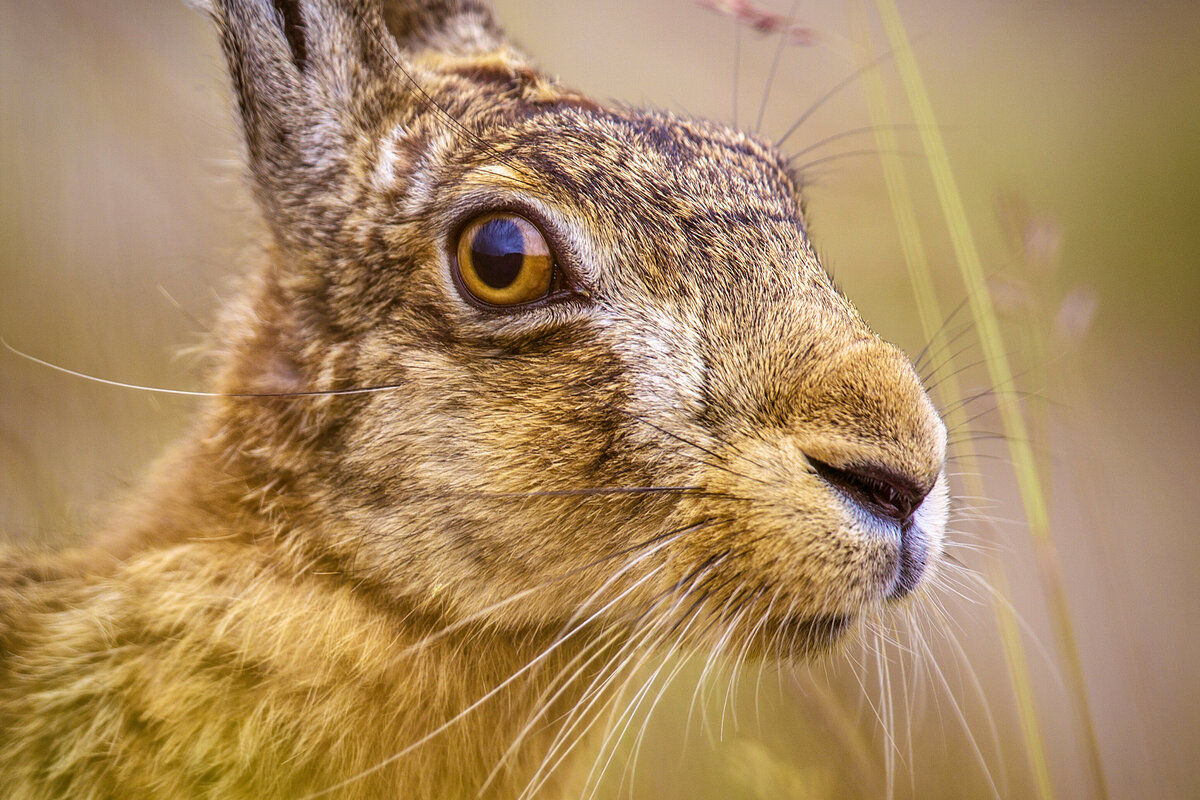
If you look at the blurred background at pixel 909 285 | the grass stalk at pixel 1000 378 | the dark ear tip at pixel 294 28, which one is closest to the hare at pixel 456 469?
the dark ear tip at pixel 294 28

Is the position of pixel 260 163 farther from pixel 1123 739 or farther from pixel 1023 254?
pixel 1123 739

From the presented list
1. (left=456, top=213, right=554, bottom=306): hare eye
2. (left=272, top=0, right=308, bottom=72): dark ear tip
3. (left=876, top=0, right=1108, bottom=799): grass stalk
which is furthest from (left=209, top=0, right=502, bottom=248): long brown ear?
(left=876, top=0, right=1108, bottom=799): grass stalk

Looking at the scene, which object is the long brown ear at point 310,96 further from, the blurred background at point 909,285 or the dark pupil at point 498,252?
the dark pupil at point 498,252

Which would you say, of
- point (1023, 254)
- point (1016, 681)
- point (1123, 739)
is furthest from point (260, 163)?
point (1123, 739)

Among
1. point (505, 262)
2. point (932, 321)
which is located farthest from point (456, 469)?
point (932, 321)

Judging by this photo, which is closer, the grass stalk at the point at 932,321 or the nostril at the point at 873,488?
the nostril at the point at 873,488

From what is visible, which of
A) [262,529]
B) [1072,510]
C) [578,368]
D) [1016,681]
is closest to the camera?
[578,368]
